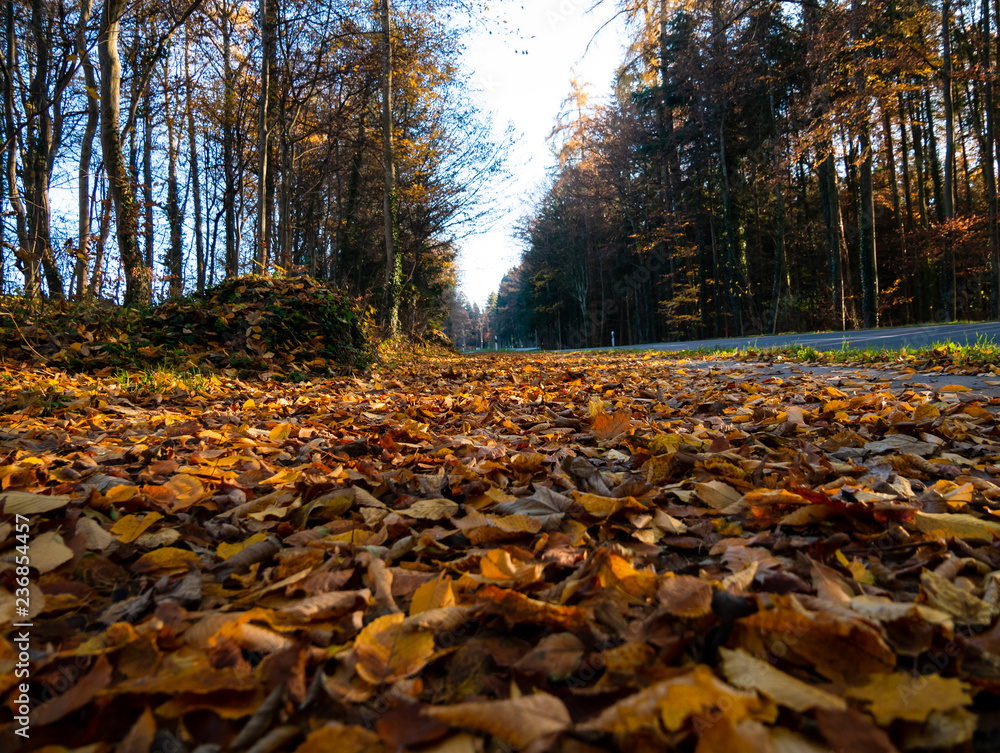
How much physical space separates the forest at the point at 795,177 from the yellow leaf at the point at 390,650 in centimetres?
1246

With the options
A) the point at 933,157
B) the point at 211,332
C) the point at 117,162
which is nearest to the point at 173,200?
the point at 117,162

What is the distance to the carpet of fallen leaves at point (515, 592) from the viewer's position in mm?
665

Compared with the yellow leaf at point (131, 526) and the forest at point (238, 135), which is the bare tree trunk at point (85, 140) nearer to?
the forest at point (238, 135)

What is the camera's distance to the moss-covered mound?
4430 millimetres

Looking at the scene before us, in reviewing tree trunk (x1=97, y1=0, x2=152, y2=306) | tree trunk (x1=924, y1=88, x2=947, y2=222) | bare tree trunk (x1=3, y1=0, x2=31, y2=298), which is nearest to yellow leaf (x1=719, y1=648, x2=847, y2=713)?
tree trunk (x1=97, y1=0, x2=152, y2=306)

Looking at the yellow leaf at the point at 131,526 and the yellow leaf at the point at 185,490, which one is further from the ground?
the yellow leaf at the point at 185,490

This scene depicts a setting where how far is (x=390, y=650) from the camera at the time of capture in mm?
835

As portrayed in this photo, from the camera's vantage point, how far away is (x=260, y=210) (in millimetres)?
8109

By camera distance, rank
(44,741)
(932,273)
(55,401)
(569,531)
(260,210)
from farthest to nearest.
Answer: (932,273), (260,210), (55,401), (569,531), (44,741)

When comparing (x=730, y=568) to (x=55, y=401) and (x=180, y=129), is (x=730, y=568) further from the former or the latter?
(x=180, y=129)

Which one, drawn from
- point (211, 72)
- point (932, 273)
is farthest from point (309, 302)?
point (932, 273)

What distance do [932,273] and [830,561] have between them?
28.7 meters

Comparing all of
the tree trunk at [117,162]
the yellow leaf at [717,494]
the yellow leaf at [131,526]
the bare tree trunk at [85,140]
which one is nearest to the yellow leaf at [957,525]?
the yellow leaf at [717,494]

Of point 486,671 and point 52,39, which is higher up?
point 52,39
